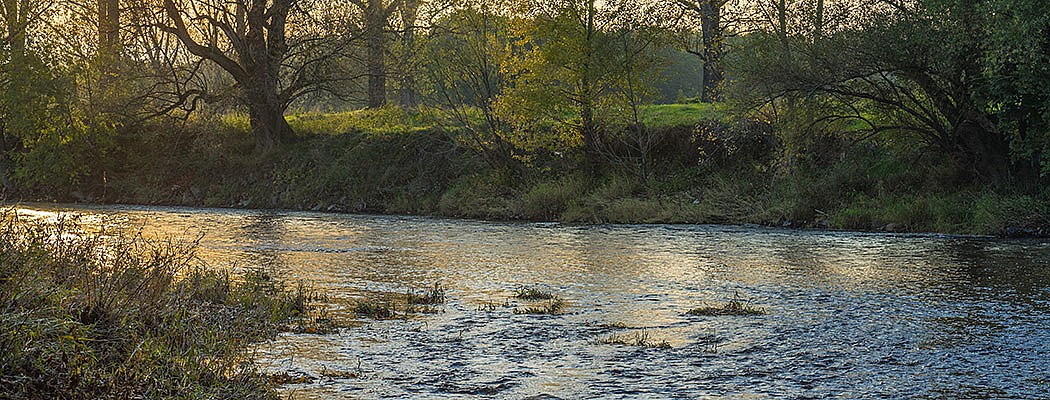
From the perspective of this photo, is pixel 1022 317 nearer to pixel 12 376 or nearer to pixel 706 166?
pixel 12 376

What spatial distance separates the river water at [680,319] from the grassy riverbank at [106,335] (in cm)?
82

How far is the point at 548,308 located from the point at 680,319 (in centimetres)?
173

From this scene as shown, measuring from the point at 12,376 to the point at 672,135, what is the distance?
29.8m

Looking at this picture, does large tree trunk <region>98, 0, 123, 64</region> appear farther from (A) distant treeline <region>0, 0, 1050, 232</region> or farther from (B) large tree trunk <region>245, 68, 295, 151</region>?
(B) large tree trunk <region>245, 68, 295, 151</region>

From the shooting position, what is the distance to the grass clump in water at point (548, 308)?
13141 millimetres

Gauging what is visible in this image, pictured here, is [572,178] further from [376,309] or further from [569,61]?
[376,309]

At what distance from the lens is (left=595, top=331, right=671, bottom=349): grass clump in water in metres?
10.9

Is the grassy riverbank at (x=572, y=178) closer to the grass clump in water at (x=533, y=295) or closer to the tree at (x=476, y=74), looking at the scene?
the tree at (x=476, y=74)

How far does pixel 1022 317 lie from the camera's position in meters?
12.8

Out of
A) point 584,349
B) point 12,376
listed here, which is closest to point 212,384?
point 12,376

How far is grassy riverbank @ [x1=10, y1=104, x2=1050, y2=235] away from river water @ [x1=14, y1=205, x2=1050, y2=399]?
3.07 metres

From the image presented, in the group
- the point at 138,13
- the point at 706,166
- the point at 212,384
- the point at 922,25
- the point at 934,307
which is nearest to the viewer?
the point at 212,384

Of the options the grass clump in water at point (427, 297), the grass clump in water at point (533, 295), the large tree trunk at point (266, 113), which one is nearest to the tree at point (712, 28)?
the large tree trunk at point (266, 113)

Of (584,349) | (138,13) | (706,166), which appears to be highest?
(138,13)
